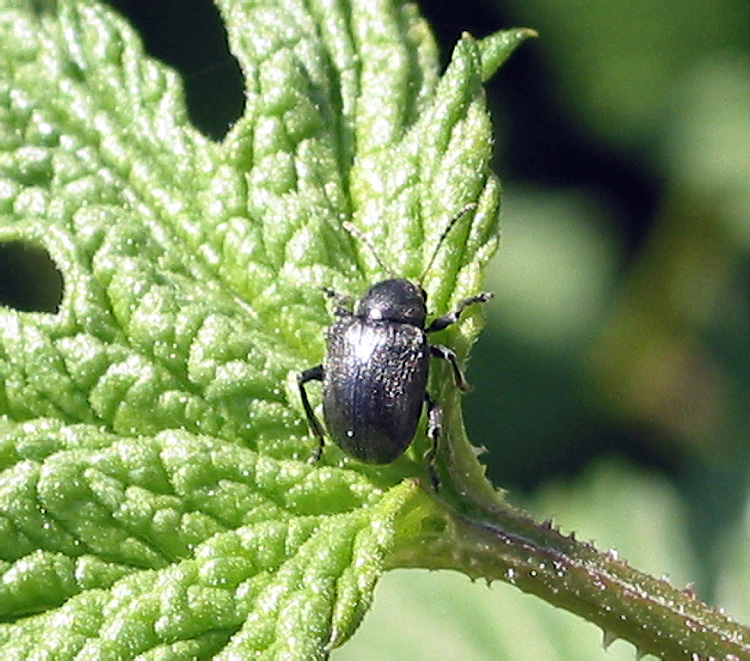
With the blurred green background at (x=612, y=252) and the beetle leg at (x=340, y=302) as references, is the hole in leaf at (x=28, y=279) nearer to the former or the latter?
the blurred green background at (x=612, y=252)

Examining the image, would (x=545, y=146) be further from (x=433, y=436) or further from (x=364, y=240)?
(x=433, y=436)

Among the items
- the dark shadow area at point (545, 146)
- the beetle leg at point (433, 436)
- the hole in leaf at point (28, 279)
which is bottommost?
the hole in leaf at point (28, 279)

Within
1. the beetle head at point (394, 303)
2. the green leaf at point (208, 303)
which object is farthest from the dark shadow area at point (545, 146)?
the beetle head at point (394, 303)

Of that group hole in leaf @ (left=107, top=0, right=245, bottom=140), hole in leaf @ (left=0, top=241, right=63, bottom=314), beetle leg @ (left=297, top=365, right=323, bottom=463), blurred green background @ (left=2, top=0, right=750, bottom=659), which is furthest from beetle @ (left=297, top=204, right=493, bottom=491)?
hole in leaf @ (left=107, top=0, right=245, bottom=140)

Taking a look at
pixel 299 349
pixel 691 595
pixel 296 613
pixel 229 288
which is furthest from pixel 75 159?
pixel 691 595

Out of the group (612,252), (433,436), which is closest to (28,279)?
(612,252)

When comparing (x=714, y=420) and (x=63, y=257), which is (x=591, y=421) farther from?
(x=63, y=257)

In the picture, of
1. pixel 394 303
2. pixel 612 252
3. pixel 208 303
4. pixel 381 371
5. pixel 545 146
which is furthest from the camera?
pixel 545 146
